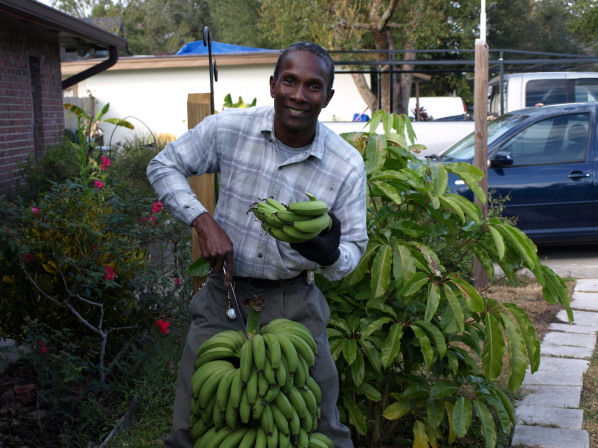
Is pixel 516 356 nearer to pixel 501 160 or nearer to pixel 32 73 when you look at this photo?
pixel 501 160

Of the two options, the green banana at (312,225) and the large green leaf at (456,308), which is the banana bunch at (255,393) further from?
the large green leaf at (456,308)

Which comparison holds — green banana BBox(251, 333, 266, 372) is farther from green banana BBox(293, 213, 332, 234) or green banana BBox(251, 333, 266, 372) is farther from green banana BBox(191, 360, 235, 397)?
green banana BBox(293, 213, 332, 234)

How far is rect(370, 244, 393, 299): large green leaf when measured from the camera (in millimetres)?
3814

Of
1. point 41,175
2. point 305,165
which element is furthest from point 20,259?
point 41,175

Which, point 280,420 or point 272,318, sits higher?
point 272,318

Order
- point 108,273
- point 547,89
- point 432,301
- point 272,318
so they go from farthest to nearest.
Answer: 1. point 547,89
2. point 108,273
3. point 432,301
4. point 272,318

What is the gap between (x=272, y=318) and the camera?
314cm

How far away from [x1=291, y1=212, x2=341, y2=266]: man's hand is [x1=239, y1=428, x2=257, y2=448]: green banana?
618 mm

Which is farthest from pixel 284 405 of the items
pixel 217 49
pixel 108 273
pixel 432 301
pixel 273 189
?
pixel 217 49

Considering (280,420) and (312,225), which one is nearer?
(312,225)

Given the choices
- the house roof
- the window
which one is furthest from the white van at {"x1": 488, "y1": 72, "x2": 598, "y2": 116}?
the house roof

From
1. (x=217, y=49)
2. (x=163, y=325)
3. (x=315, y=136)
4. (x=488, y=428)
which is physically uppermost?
(x=217, y=49)

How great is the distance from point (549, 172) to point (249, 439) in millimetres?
8179

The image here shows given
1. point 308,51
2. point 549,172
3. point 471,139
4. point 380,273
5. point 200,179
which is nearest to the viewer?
point 308,51
